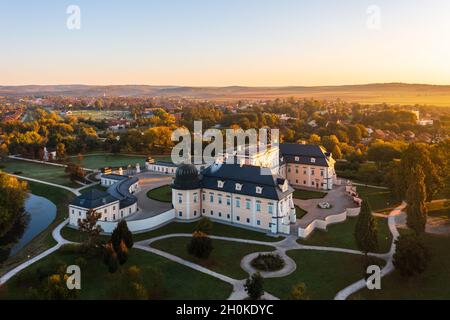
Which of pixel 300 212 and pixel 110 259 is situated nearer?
pixel 110 259

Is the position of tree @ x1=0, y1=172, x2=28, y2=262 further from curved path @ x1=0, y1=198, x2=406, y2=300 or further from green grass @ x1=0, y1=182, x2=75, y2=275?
curved path @ x1=0, y1=198, x2=406, y2=300

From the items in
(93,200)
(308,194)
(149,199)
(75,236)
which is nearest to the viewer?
(75,236)

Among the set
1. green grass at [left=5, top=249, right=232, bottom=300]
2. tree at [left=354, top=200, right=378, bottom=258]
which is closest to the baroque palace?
green grass at [left=5, top=249, right=232, bottom=300]

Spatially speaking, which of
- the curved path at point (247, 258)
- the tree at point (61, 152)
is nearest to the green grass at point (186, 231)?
the curved path at point (247, 258)

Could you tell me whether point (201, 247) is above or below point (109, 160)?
below

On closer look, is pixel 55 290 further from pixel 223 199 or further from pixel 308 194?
pixel 308 194

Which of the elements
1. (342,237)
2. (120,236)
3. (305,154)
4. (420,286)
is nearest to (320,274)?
(420,286)

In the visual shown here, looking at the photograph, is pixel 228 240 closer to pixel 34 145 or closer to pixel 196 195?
pixel 196 195
